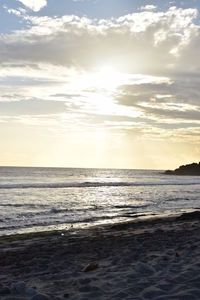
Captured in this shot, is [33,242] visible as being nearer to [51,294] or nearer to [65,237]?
[65,237]

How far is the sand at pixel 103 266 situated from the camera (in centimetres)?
641

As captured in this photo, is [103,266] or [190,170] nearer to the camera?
[103,266]

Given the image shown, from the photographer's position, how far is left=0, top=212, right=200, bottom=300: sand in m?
6.41

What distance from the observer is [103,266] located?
838cm

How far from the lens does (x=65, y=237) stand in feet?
45.2

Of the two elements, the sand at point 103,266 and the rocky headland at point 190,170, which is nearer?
the sand at point 103,266

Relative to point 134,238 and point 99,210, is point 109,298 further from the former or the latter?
point 99,210

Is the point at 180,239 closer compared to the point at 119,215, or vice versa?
the point at 180,239

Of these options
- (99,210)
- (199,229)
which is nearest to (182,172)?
(99,210)

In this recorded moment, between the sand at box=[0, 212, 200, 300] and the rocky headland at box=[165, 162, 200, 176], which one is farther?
the rocky headland at box=[165, 162, 200, 176]

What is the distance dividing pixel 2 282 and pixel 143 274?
9.00 ft

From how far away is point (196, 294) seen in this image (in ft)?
19.6

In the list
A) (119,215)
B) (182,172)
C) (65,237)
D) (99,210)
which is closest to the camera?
(65,237)

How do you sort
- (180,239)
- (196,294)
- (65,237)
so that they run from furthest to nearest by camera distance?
(65,237) → (180,239) → (196,294)
